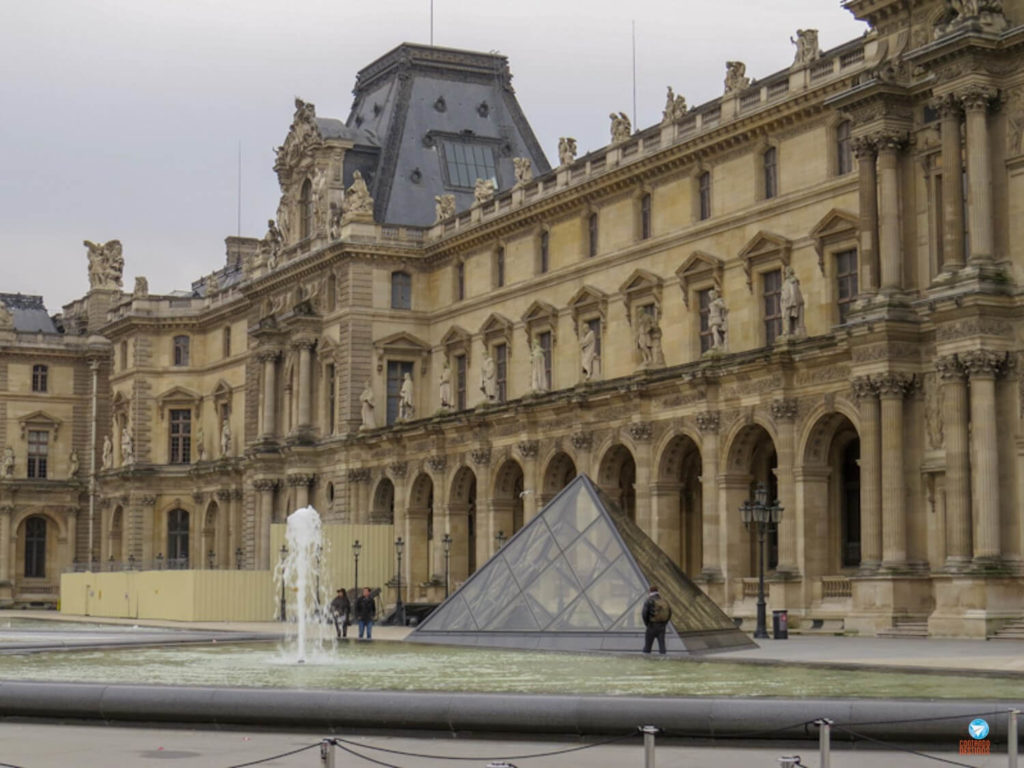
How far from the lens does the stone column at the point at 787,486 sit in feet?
153

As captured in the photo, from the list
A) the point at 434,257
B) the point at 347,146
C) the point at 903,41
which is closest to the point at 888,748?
the point at 903,41

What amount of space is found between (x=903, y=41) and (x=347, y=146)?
35.9m

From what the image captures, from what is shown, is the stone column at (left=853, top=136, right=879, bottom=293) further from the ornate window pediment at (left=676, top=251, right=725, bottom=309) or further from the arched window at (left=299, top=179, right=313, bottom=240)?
the arched window at (left=299, top=179, right=313, bottom=240)

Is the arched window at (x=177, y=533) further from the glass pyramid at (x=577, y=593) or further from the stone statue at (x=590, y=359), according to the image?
the glass pyramid at (x=577, y=593)

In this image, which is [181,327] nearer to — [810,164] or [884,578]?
[810,164]

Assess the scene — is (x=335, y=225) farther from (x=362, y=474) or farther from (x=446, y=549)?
(x=446, y=549)

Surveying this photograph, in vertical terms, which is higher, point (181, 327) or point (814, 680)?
point (181, 327)

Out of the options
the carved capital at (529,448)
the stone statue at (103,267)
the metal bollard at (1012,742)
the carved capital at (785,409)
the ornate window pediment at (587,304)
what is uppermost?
the stone statue at (103,267)

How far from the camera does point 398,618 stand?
197 feet

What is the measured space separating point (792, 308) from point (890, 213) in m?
5.47

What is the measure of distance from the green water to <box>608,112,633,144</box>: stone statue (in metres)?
25.9

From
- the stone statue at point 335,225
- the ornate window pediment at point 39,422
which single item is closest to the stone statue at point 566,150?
the stone statue at point 335,225

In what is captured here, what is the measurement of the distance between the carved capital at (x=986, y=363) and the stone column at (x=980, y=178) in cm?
216

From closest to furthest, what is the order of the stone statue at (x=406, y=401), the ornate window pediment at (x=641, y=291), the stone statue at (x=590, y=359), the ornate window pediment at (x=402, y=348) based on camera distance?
the stone statue at (x=590, y=359), the ornate window pediment at (x=641, y=291), the stone statue at (x=406, y=401), the ornate window pediment at (x=402, y=348)
